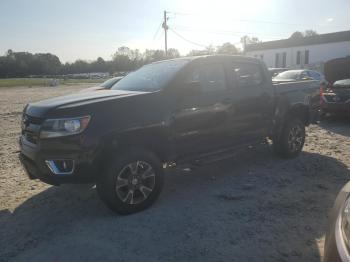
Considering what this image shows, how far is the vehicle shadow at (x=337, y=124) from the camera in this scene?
9680mm

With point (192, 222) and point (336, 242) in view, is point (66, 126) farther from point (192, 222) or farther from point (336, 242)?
point (336, 242)

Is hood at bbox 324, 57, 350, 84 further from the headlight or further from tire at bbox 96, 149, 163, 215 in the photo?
the headlight

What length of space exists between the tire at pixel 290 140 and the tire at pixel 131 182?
293 centimetres

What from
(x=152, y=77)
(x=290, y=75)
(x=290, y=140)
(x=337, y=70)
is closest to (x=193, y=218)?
(x=152, y=77)

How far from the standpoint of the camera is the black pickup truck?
4152 millimetres

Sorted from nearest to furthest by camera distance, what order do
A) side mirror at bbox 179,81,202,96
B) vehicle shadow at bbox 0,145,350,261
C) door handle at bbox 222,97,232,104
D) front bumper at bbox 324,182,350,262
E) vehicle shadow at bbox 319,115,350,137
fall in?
1. front bumper at bbox 324,182,350,262
2. vehicle shadow at bbox 0,145,350,261
3. side mirror at bbox 179,81,202,96
4. door handle at bbox 222,97,232,104
5. vehicle shadow at bbox 319,115,350,137

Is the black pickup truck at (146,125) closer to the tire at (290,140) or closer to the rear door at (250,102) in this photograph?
the rear door at (250,102)

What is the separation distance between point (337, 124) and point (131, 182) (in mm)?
8324

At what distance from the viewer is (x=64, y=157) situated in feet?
13.5

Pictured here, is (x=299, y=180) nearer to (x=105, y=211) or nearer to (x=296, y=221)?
(x=296, y=221)

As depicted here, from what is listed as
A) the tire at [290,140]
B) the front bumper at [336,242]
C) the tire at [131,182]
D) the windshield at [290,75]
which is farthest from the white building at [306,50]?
the front bumper at [336,242]

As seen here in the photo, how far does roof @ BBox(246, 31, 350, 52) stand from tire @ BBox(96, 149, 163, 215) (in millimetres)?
49668

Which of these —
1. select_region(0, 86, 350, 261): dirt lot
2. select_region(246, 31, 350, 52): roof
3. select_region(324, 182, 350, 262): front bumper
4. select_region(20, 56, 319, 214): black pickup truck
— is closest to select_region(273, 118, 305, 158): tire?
select_region(0, 86, 350, 261): dirt lot

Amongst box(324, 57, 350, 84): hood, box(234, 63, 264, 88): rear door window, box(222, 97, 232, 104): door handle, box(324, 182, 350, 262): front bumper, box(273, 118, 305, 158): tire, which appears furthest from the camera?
box(324, 57, 350, 84): hood
